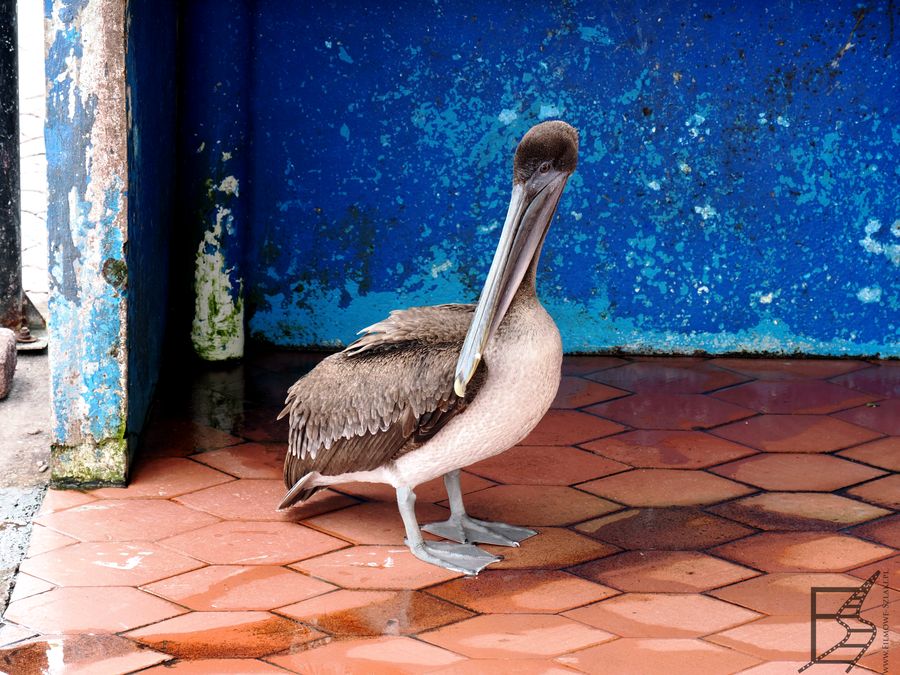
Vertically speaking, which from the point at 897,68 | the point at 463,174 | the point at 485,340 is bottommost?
the point at 485,340

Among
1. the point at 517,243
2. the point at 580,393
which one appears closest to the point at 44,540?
the point at 517,243

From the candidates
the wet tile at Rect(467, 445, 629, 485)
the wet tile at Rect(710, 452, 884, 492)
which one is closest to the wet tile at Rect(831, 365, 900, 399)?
the wet tile at Rect(710, 452, 884, 492)

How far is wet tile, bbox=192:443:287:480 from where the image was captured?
4.42m

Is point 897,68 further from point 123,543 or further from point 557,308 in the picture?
point 123,543

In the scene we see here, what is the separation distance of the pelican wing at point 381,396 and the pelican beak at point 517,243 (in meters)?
0.12

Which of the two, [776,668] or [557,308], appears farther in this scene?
[557,308]

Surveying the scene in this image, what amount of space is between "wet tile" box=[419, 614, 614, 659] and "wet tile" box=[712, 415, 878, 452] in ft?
5.30

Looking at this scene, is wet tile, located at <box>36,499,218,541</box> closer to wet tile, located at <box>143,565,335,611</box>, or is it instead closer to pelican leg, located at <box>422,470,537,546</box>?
wet tile, located at <box>143,565,335,611</box>

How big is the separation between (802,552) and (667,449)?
36.7 inches

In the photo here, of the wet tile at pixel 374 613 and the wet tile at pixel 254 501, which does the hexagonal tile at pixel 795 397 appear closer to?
the wet tile at pixel 254 501

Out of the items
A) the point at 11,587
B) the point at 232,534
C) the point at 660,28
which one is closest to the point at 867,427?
the point at 660,28

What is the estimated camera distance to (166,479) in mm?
4332

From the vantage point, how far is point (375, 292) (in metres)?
5.70

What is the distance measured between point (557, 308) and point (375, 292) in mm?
809
